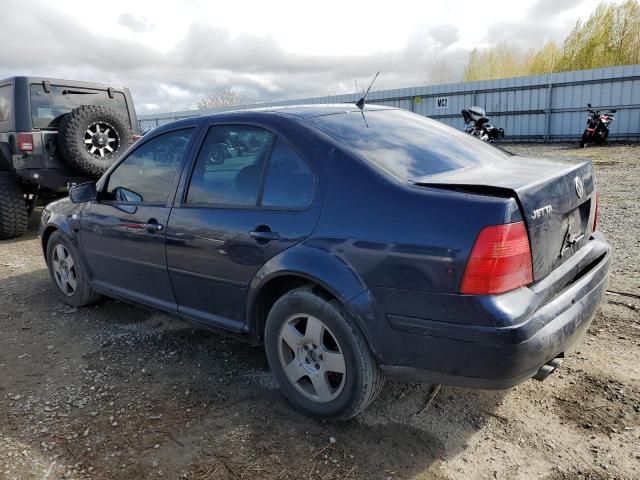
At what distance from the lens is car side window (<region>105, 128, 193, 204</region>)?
10.7 feet

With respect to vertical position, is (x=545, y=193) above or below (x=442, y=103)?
below

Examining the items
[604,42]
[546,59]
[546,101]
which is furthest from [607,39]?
[546,101]

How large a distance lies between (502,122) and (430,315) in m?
20.7

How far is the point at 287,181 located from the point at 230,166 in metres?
0.50

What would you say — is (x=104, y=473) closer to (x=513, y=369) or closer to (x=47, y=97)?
(x=513, y=369)

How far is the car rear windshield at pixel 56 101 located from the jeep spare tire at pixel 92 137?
40cm

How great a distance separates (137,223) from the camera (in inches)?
132

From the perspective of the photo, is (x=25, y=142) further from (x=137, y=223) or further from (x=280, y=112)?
(x=280, y=112)

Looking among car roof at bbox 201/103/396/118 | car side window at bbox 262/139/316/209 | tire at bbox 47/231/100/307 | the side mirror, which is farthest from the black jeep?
car side window at bbox 262/139/316/209

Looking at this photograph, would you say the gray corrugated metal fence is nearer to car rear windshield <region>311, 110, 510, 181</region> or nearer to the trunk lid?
car rear windshield <region>311, 110, 510, 181</region>

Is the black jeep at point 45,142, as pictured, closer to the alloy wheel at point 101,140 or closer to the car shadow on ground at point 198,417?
the alloy wheel at point 101,140

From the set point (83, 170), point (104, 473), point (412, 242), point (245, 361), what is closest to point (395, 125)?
point (412, 242)

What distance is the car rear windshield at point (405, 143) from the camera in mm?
2484

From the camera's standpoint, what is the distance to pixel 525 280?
6.93ft
